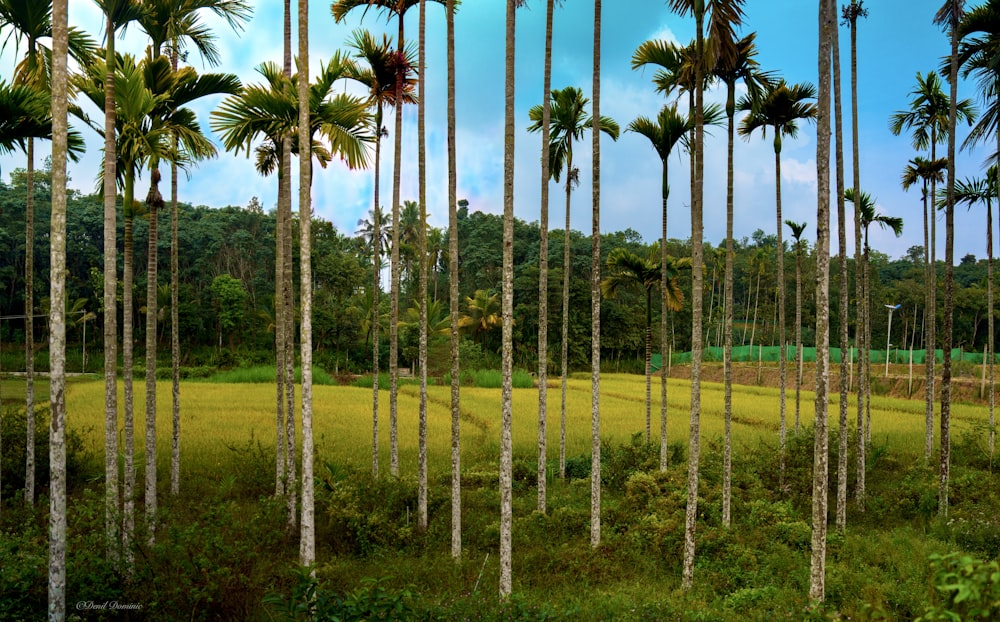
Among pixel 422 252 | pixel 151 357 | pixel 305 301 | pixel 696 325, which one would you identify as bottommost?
pixel 151 357

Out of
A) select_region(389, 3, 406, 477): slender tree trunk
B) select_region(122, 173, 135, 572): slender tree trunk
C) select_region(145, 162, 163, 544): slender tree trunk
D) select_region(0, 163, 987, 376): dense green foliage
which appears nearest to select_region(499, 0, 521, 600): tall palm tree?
select_region(389, 3, 406, 477): slender tree trunk

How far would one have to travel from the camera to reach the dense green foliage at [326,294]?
149 feet

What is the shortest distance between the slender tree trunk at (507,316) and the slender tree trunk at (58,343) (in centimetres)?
508

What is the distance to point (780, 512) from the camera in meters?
11.5

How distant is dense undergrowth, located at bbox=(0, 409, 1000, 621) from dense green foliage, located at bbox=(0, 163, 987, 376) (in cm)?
2779

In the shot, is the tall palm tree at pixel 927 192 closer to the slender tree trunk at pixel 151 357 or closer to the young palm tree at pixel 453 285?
the young palm tree at pixel 453 285

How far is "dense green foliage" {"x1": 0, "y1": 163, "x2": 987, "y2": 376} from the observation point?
45.5 metres

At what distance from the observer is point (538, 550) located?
1023 centimetres

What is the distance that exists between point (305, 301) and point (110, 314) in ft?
9.25

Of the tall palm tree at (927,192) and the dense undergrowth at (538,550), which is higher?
the tall palm tree at (927,192)

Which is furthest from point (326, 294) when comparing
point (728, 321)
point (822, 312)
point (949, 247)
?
point (822, 312)

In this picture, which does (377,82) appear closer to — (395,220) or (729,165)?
(395,220)

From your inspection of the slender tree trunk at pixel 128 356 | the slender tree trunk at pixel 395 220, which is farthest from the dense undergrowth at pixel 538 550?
the slender tree trunk at pixel 395 220

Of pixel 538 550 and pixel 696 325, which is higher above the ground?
pixel 696 325
